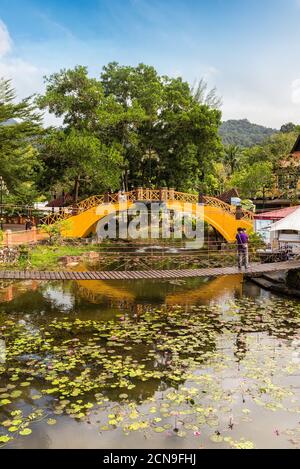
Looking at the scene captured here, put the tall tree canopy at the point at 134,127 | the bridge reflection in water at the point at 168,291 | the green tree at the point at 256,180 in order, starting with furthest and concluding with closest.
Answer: the green tree at the point at 256,180 → the tall tree canopy at the point at 134,127 → the bridge reflection in water at the point at 168,291

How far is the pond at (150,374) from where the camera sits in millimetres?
5297

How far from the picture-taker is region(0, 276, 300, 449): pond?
530 cm

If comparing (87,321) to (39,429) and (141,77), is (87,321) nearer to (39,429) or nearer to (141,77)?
(39,429)

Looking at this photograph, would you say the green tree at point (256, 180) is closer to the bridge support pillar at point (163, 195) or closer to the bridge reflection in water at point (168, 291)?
the bridge support pillar at point (163, 195)

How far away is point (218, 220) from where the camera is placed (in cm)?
2516

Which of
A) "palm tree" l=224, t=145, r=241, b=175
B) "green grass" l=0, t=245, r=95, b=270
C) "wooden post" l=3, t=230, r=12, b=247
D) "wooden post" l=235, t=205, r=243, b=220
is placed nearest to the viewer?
"green grass" l=0, t=245, r=95, b=270

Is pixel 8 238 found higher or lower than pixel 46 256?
higher

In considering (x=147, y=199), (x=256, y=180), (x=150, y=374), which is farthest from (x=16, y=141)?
(x=256, y=180)

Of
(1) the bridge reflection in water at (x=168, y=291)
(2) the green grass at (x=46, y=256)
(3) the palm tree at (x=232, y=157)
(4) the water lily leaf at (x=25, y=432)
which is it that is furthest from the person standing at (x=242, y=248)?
(3) the palm tree at (x=232, y=157)

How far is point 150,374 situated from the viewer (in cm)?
698

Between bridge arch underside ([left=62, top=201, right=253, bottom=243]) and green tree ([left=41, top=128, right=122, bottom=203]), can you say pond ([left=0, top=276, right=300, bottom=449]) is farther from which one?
green tree ([left=41, top=128, right=122, bottom=203])

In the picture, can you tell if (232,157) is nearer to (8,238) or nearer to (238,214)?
(238,214)

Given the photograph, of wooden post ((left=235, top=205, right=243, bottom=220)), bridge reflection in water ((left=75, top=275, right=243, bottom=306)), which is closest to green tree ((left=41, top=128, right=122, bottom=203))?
wooden post ((left=235, top=205, right=243, bottom=220))

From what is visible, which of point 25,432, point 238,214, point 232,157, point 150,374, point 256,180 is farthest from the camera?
point 232,157
